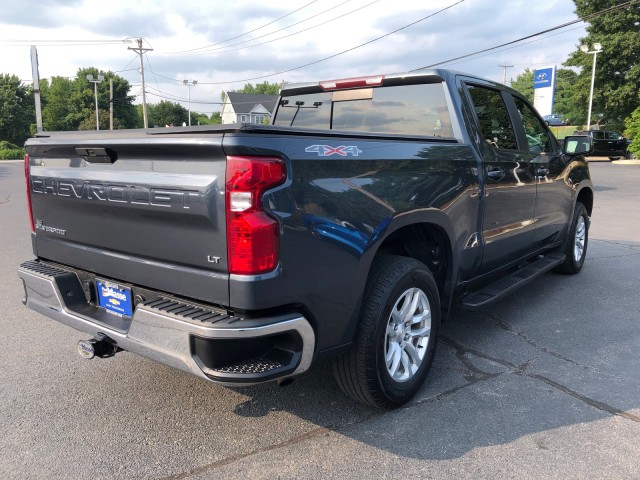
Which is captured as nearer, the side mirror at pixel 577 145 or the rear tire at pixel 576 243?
the side mirror at pixel 577 145

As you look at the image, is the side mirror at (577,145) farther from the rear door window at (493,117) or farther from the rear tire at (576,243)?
the rear door window at (493,117)

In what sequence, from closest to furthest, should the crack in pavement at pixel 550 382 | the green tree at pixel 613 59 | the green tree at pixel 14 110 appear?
the crack in pavement at pixel 550 382
the green tree at pixel 613 59
the green tree at pixel 14 110

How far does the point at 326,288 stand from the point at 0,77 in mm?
79336

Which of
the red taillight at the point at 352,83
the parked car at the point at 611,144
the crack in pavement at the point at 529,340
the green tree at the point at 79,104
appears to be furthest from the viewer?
the green tree at the point at 79,104

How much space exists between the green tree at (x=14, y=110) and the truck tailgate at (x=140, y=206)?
70918mm

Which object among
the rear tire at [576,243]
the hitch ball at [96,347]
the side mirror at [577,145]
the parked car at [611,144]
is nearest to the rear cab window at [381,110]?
the side mirror at [577,145]

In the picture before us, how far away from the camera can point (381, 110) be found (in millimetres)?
4090

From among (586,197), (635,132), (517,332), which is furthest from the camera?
(635,132)

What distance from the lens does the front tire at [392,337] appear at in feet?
9.20

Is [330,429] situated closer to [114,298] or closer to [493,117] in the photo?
[114,298]

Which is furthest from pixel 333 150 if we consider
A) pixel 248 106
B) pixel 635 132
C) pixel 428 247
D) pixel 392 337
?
pixel 248 106

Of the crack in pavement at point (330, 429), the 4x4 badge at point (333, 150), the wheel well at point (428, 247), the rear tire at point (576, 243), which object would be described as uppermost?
the 4x4 badge at point (333, 150)

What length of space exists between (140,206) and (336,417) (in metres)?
1.60

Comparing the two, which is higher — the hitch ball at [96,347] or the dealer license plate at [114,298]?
the dealer license plate at [114,298]
